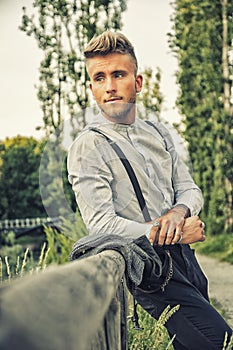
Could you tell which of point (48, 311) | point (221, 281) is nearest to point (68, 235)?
point (221, 281)

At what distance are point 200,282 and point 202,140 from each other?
833 cm

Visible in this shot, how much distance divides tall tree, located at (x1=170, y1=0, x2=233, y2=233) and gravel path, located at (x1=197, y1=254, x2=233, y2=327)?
66.3 inches

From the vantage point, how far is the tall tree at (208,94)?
10297 millimetres

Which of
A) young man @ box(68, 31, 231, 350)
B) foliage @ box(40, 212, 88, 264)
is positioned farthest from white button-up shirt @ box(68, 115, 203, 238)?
foliage @ box(40, 212, 88, 264)

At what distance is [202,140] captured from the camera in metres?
10.9

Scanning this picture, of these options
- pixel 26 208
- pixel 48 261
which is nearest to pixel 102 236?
pixel 48 261

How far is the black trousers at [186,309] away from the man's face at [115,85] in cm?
50

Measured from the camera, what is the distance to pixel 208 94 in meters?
10.7

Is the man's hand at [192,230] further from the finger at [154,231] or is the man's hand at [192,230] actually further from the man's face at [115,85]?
the man's face at [115,85]

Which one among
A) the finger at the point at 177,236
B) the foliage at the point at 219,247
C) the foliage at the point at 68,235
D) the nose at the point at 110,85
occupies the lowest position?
the foliage at the point at 219,247

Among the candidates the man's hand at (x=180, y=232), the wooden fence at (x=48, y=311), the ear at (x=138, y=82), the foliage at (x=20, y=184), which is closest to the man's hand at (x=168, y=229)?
the man's hand at (x=180, y=232)

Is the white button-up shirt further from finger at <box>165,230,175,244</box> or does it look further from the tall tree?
the tall tree

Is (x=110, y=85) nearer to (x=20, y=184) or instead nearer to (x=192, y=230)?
(x=192, y=230)

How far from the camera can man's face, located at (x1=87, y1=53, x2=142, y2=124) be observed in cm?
247
